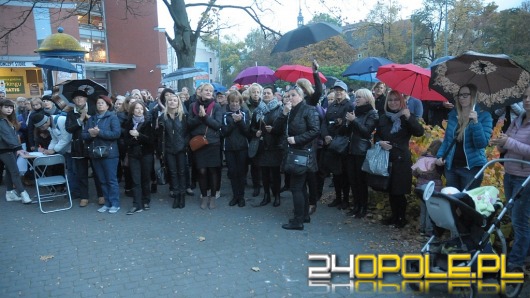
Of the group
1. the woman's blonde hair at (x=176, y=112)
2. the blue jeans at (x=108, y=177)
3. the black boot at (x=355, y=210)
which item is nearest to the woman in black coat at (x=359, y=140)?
the black boot at (x=355, y=210)

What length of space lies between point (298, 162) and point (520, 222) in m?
2.65

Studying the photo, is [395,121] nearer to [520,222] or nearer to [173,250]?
[520,222]

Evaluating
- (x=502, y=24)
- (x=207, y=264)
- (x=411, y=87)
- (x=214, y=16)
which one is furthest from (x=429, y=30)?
(x=207, y=264)

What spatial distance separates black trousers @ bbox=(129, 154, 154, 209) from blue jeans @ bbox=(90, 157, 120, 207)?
0.96 feet

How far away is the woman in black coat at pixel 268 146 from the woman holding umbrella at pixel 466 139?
265 centimetres

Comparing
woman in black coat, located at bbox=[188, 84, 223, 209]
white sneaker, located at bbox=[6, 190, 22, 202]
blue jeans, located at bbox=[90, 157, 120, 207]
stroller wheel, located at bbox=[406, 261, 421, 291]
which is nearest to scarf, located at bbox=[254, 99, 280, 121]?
woman in black coat, located at bbox=[188, 84, 223, 209]

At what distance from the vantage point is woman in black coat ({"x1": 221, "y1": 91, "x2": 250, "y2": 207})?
269 inches

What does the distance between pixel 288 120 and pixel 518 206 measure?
296 centimetres

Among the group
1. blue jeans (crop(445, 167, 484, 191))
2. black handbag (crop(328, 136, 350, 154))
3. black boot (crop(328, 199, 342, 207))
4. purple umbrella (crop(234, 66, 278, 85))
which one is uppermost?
purple umbrella (crop(234, 66, 278, 85))

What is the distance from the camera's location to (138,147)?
6.75 metres

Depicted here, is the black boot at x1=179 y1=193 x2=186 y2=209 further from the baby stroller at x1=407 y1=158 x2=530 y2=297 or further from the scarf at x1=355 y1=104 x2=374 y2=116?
the baby stroller at x1=407 y1=158 x2=530 y2=297

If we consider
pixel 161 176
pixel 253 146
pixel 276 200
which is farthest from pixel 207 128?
pixel 161 176

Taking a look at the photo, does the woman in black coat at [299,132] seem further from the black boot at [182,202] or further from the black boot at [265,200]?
the black boot at [182,202]

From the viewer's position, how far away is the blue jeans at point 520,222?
12.8 feet
